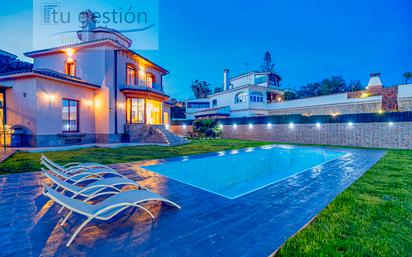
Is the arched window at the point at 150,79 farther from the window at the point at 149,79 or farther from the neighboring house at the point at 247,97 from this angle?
the neighboring house at the point at 247,97

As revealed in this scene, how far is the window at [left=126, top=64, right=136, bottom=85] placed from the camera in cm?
1880

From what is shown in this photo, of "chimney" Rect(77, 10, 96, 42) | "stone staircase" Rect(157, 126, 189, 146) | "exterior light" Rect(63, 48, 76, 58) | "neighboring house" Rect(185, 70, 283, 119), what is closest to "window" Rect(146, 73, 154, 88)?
"stone staircase" Rect(157, 126, 189, 146)

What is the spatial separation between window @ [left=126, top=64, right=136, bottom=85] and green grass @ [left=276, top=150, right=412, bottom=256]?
18.6 meters

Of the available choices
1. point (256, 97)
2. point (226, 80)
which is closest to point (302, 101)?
point (256, 97)

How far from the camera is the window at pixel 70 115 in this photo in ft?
49.0

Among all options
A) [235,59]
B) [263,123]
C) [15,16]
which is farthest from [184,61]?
[263,123]

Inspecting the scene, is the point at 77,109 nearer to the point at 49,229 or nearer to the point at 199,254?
the point at 49,229

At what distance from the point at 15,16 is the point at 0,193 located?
34.9 meters

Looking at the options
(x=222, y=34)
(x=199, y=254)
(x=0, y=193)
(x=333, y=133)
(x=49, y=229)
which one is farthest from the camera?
(x=222, y=34)

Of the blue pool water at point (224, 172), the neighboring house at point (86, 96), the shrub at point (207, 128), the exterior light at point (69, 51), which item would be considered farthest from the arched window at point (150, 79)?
the blue pool water at point (224, 172)

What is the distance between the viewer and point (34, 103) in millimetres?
13094

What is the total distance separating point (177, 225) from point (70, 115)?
51.6ft

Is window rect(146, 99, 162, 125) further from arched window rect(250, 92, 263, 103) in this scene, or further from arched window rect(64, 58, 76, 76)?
arched window rect(250, 92, 263, 103)

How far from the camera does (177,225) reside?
327cm
